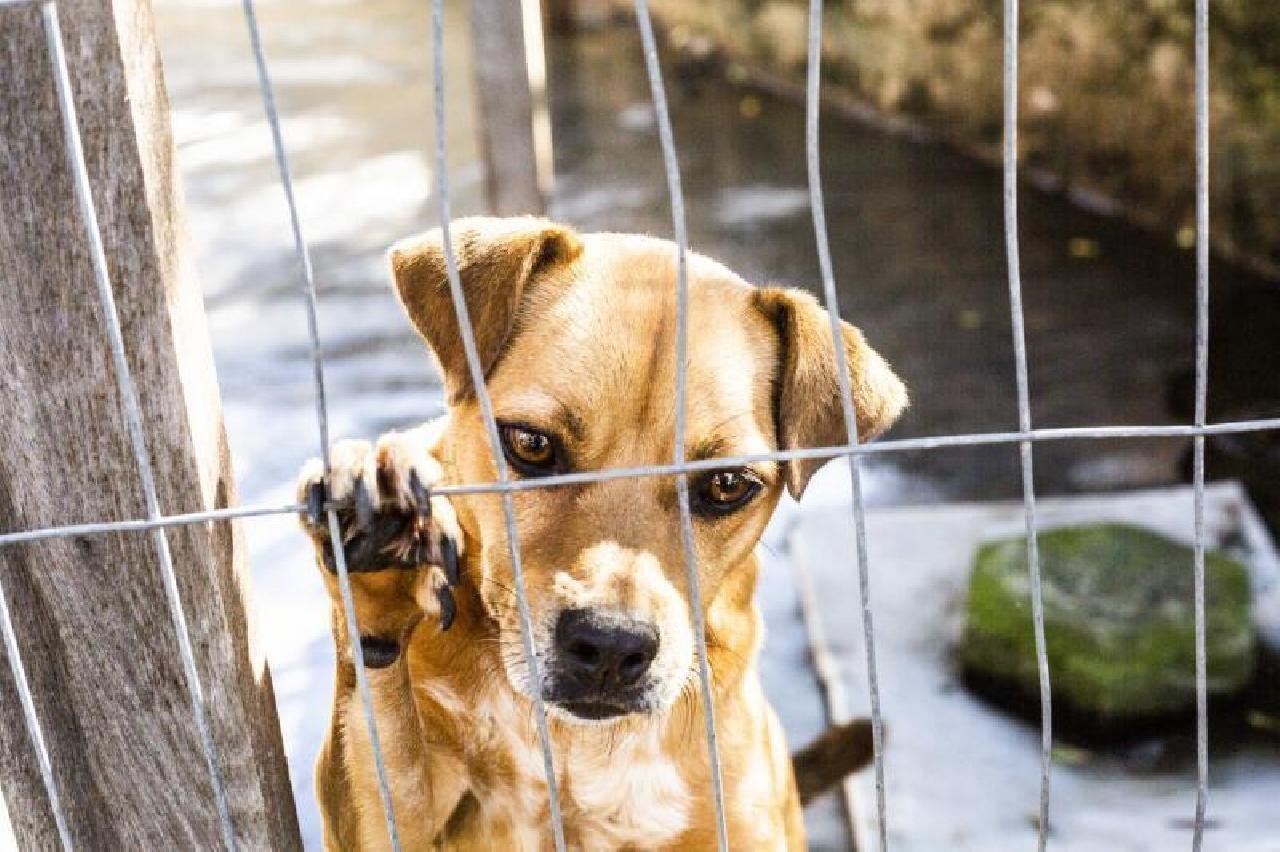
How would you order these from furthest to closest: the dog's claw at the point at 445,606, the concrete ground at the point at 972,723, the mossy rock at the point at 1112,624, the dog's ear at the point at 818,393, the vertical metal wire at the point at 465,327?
the mossy rock at the point at 1112,624 < the concrete ground at the point at 972,723 < the dog's ear at the point at 818,393 < the dog's claw at the point at 445,606 < the vertical metal wire at the point at 465,327

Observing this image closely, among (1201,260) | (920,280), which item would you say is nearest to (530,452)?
(1201,260)

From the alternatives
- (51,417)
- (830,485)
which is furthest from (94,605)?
(830,485)

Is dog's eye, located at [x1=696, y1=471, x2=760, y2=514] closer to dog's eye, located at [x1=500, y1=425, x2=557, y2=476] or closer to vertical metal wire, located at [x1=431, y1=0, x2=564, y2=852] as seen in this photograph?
dog's eye, located at [x1=500, y1=425, x2=557, y2=476]

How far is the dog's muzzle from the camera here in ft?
7.88

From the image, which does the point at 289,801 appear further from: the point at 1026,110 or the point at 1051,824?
the point at 1026,110

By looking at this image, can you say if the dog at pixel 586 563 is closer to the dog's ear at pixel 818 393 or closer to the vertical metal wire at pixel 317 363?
the dog's ear at pixel 818 393

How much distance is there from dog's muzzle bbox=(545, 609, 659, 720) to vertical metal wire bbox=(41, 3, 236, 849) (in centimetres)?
56

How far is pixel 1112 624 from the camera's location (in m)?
4.49

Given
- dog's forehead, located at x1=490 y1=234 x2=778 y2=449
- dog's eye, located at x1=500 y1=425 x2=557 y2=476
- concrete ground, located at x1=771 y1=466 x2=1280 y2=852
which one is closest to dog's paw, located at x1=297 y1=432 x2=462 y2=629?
dog's eye, located at x1=500 y1=425 x2=557 y2=476

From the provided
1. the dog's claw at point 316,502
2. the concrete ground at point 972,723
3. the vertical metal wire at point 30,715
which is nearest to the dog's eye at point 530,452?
the dog's claw at point 316,502

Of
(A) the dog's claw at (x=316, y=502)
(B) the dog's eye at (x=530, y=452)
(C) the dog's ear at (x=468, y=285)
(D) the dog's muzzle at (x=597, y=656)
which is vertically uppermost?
(C) the dog's ear at (x=468, y=285)

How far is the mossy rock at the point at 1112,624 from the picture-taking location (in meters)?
4.41

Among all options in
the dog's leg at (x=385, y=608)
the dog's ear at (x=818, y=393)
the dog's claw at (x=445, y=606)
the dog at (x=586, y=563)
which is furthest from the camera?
the dog's ear at (x=818, y=393)

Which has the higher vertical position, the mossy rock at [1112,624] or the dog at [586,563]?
the dog at [586,563]
